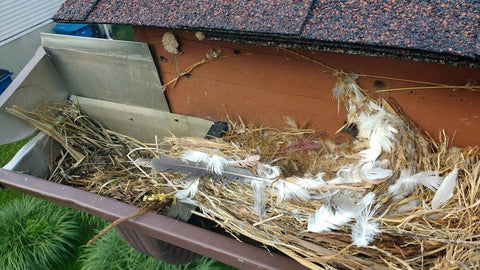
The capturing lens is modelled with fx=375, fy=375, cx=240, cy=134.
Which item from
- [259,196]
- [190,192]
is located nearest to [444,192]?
[259,196]

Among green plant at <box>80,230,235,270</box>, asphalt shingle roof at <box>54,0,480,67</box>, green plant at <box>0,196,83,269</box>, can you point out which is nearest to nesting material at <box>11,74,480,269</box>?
asphalt shingle roof at <box>54,0,480,67</box>

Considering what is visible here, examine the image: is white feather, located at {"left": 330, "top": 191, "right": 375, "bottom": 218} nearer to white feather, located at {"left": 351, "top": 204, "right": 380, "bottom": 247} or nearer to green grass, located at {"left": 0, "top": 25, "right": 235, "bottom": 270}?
white feather, located at {"left": 351, "top": 204, "right": 380, "bottom": 247}

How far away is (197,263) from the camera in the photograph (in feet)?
10.5

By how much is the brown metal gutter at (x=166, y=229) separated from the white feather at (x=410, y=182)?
20.2 inches

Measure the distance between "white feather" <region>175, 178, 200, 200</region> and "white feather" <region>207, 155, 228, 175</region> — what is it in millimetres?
91

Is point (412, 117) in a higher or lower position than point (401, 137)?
higher

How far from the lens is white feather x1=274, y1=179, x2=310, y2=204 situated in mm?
1646

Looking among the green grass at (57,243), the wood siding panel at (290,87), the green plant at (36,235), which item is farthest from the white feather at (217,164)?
the green plant at (36,235)

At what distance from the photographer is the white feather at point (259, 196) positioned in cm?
164

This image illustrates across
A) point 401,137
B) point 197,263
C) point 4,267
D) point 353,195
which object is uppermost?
point 401,137

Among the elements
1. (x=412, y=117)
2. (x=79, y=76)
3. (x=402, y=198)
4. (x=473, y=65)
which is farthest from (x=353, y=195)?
(x=79, y=76)

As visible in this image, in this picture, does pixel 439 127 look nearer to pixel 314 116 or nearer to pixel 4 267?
pixel 314 116

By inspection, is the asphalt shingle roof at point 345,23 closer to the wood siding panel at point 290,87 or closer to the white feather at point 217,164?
the wood siding panel at point 290,87

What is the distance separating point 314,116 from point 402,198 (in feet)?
1.98
